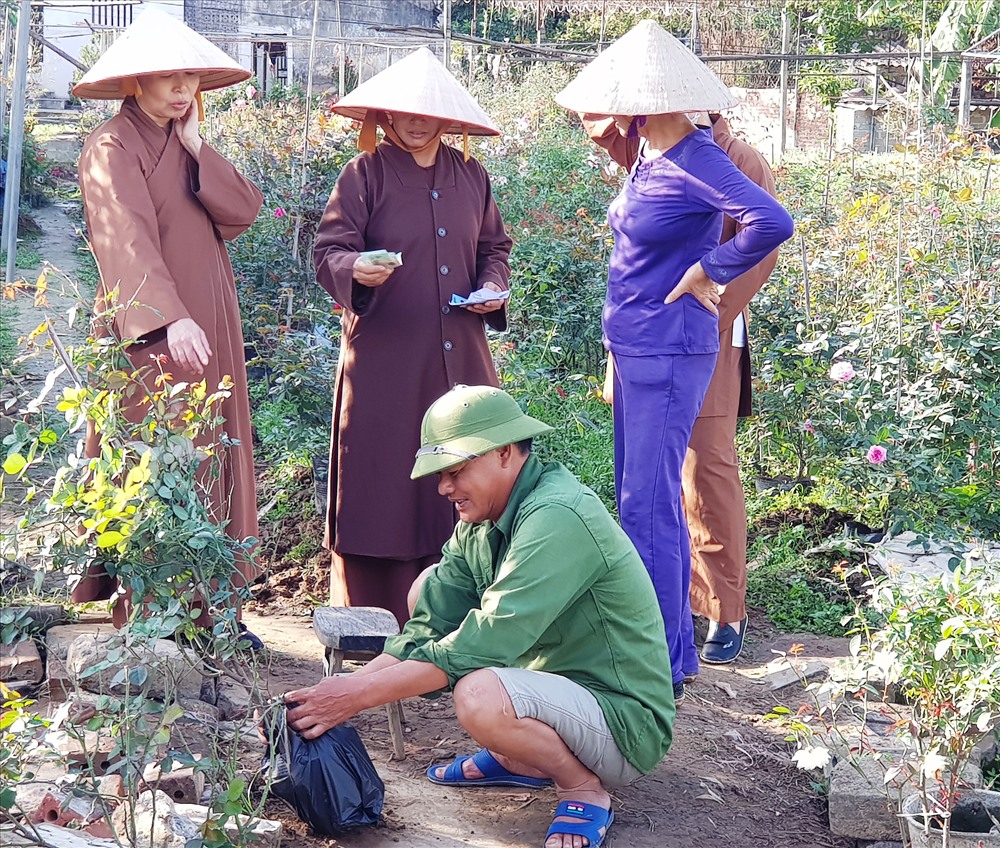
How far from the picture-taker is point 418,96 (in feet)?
12.8

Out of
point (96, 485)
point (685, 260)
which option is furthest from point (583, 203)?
point (96, 485)

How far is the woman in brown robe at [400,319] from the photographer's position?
401 cm

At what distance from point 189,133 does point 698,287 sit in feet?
5.31

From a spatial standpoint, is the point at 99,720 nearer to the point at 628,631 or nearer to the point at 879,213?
the point at 628,631

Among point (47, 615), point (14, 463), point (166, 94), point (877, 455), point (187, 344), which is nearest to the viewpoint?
point (14, 463)

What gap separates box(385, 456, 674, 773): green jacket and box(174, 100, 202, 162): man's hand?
1507mm

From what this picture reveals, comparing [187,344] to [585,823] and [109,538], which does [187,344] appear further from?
[585,823]

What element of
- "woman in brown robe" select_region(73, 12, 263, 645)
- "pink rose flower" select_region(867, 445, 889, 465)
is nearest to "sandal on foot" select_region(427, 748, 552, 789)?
"woman in brown robe" select_region(73, 12, 263, 645)

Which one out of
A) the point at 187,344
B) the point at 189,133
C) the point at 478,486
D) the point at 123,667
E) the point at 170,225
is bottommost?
the point at 123,667

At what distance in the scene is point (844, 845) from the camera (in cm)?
329

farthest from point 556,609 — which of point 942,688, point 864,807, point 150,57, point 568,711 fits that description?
point 150,57

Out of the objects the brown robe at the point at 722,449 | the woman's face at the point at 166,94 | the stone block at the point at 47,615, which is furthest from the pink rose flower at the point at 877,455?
the stone block at the point at 47,615

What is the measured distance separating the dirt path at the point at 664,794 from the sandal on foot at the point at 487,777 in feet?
0.09

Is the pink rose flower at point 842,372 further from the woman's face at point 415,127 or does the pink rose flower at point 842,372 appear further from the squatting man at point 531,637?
the squatting man at point 531,637
